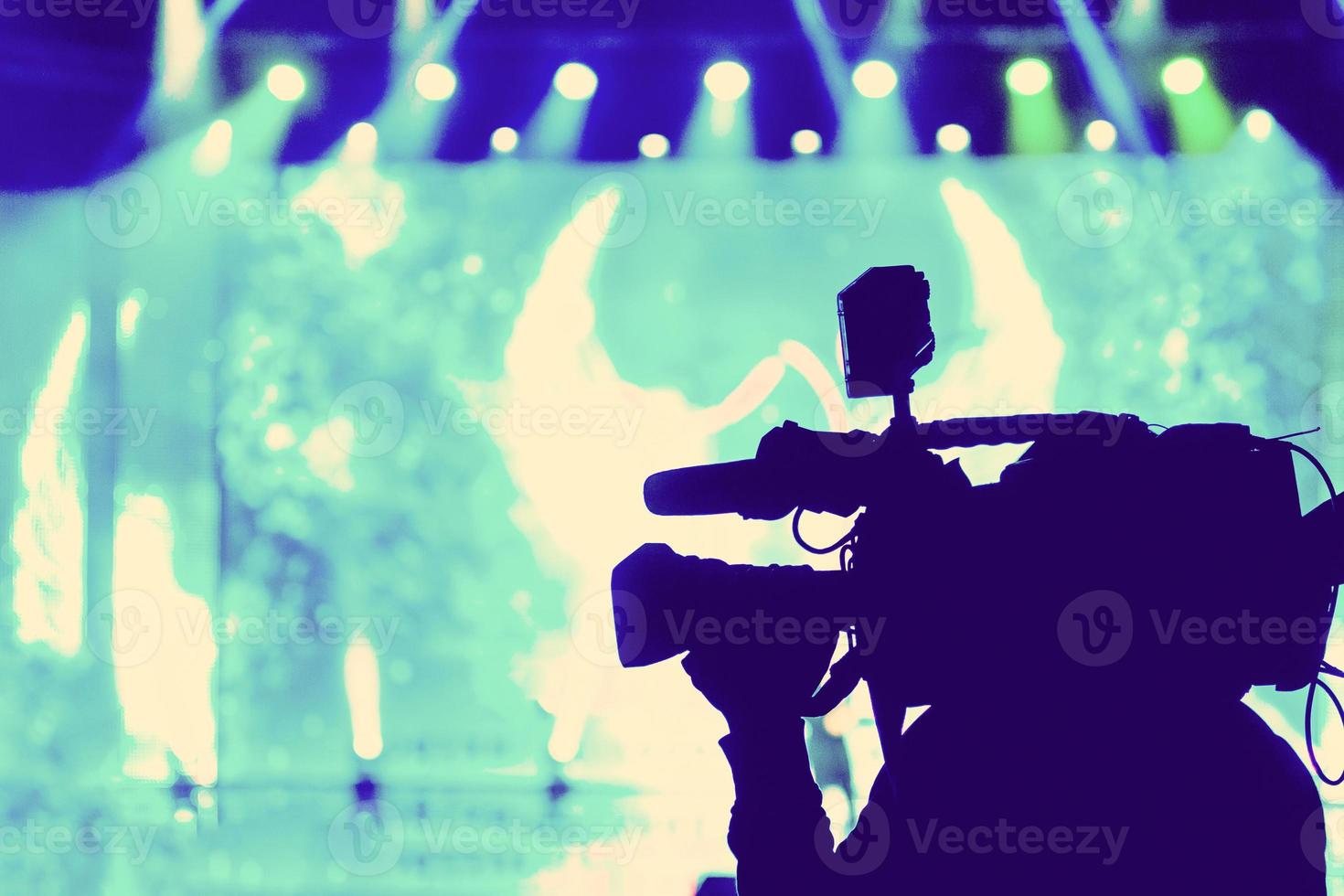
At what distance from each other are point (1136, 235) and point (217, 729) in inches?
136

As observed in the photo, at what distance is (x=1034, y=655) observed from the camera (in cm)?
58

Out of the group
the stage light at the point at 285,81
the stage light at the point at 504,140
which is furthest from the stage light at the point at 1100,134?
the stage light at the point at 285,81

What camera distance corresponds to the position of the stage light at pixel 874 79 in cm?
282

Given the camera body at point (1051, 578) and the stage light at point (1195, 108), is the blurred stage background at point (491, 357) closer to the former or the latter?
the stage light at point (1195, 108)

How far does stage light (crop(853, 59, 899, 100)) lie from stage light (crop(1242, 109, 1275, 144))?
3.86ft

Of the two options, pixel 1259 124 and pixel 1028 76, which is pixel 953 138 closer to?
pixel 1028 76

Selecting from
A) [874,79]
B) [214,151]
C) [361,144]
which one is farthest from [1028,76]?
[214,151]

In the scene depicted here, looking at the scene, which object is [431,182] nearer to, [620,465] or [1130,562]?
[620,465]

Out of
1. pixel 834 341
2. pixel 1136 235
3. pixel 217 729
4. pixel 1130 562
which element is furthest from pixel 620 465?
pixel 1130 562

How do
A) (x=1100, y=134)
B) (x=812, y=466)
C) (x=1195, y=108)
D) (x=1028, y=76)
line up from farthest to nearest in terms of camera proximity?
(x=1100, y=134) < (x=1195, y=108) < (x=1028, y=76) < (x=812, y=466)

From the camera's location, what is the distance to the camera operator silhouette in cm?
56

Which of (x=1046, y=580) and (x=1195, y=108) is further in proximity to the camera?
(x=1195, y=108)

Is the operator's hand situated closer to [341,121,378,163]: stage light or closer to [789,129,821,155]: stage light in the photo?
[789,129,821,155]: stage light

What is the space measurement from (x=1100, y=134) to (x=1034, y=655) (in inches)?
118
